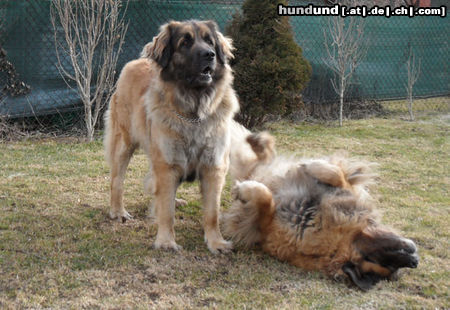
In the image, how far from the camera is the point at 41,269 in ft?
10.0

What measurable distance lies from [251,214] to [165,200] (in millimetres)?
651

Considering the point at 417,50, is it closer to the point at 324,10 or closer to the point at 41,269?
A: the point at 324,10

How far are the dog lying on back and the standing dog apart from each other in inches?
10.5

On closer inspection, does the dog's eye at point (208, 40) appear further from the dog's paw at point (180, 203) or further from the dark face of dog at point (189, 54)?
the dog's paw at point (180, 203)

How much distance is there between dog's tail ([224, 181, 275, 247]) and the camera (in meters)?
3.41

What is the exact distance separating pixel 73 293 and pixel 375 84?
9058mm

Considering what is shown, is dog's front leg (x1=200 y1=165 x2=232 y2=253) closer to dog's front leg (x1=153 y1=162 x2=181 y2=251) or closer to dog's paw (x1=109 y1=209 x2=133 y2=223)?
dog's front leg (x1=153 y1=162 x2=181 y2=251)

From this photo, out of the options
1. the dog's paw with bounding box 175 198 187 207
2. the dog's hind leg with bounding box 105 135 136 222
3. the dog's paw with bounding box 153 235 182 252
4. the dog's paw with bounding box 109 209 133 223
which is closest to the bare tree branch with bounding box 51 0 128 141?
the dog's hind leg with bounding box 105 135 136 222

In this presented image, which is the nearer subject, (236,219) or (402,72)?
(236,219)

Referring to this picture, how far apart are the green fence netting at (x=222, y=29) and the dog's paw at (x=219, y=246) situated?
5.00 metres

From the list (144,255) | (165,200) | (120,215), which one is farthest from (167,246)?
(120,215)

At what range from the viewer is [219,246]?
3.54 m

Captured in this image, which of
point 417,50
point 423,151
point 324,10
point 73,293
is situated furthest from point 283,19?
point 73,293

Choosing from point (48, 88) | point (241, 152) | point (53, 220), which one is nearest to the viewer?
point (53, 220)
